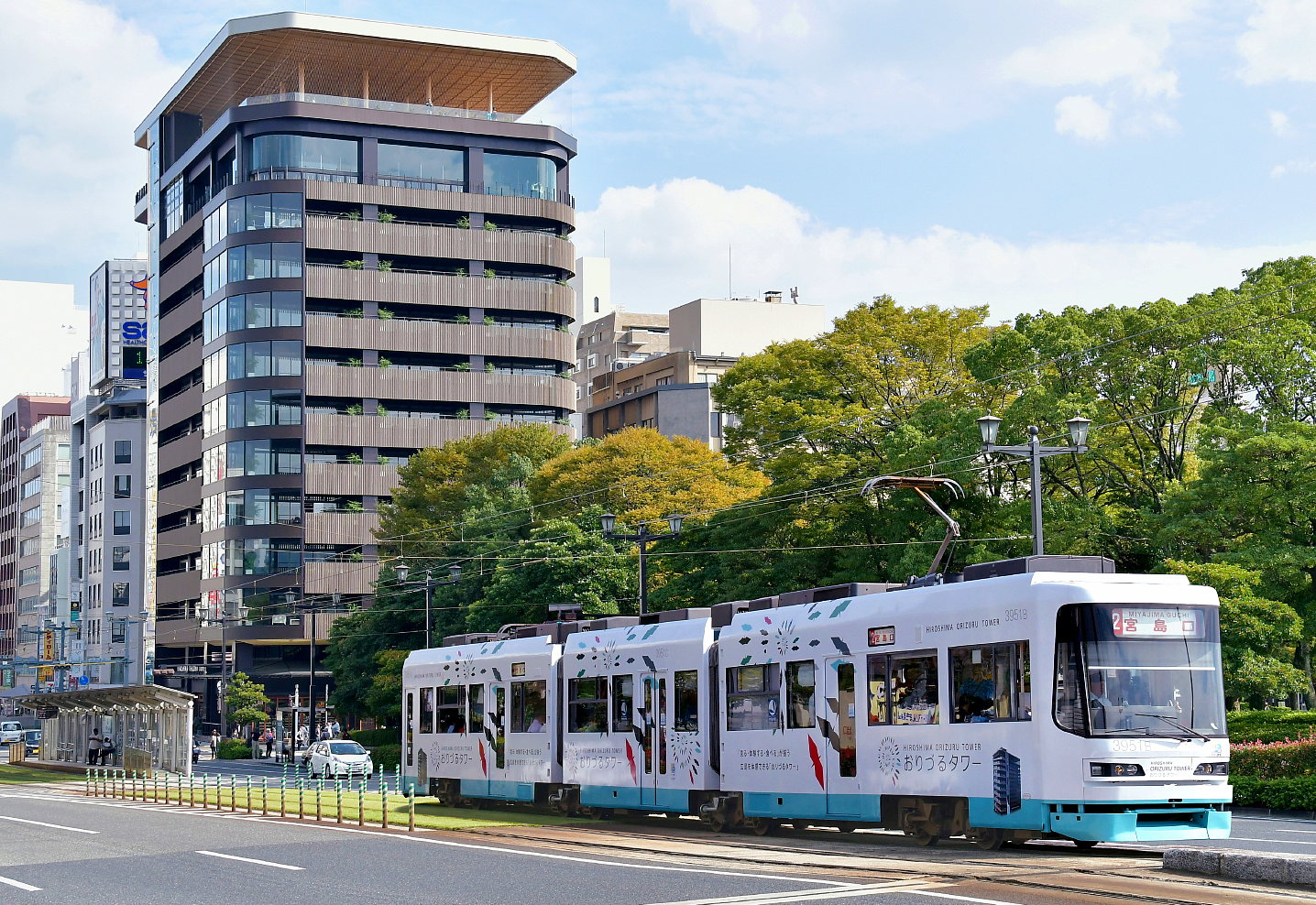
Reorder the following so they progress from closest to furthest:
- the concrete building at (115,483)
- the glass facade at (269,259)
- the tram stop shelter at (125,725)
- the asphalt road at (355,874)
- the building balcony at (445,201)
A: the asphalt road at (355,874), the tram stop shelter at (125,725), the glass facade at (269,259), the building balcony at (445,201), the concrete building at (115,483)

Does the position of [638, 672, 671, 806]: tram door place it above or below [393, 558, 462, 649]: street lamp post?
below

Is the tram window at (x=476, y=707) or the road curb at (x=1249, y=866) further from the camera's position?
the tram window at (x=476, y=707)

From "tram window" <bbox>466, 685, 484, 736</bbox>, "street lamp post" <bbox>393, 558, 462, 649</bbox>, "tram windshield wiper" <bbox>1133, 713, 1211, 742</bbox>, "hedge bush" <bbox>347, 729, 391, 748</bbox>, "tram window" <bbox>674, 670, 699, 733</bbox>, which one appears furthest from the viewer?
"hedge bush" <bbox>347, 729, 391, 748</bbox>

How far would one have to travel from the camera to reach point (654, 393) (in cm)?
11619

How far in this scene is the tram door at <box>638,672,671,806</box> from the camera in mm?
27391

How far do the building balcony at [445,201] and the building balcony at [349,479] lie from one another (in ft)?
52.6

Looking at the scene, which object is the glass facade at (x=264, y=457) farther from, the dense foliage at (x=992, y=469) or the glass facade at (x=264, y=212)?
the dense foliage at (x=992, y=469)

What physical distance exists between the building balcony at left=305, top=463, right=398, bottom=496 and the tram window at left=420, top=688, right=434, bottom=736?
201ft

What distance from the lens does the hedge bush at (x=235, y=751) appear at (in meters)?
79.1

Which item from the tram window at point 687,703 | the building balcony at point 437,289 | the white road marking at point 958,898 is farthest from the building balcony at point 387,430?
the white road marking at point 958,898

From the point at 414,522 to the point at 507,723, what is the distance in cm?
5150

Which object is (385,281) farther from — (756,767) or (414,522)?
(756,767)

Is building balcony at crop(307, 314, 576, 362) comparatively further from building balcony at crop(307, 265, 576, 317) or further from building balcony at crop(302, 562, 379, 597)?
building balcony at crop(302, 562, 379, 597)

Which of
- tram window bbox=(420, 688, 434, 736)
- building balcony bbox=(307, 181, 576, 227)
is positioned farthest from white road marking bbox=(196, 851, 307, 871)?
building balcony bbox=(307, 181, 576, 227)
